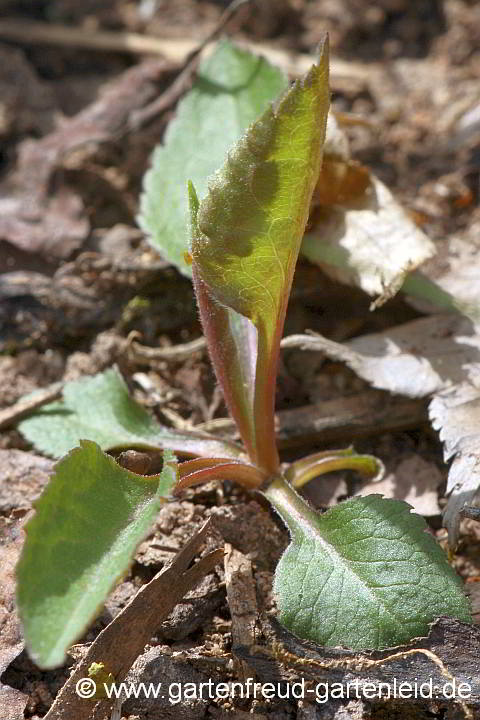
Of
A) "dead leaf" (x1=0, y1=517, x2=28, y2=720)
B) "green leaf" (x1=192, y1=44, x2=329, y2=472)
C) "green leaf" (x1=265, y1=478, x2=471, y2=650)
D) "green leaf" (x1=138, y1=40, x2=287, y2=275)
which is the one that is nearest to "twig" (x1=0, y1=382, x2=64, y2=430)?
"dead leaf" (x1=0, y1=517, x2=28, y2=720)

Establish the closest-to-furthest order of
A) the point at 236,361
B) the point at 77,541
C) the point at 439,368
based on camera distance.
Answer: the point at 77,541
the point at 236,361
the point at 439,368

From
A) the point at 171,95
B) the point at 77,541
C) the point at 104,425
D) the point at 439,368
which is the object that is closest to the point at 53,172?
the point at 171,95

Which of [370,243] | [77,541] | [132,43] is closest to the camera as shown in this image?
[77,541]

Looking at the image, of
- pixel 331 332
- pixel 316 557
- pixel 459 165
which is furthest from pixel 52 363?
pixel 459 165

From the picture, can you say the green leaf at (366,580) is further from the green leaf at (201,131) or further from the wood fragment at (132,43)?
the wood fragment at (132,43)

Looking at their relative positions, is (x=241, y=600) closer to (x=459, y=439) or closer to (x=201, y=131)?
(x=459, y=439)
